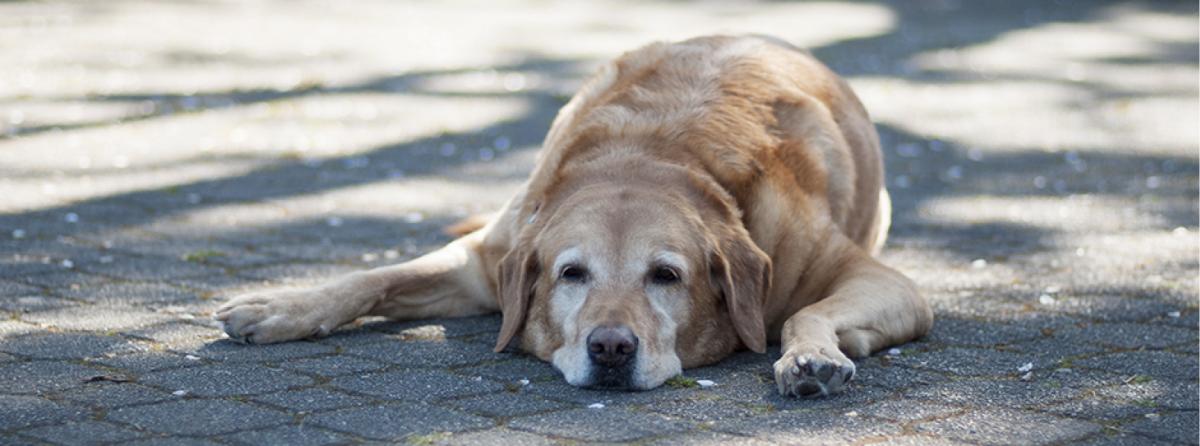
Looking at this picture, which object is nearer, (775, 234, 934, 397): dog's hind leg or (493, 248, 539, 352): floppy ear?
(775, 234, 934, 397): dog's hind leg

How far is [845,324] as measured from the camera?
4820 millimetres

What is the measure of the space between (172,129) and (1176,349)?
6.48 metres

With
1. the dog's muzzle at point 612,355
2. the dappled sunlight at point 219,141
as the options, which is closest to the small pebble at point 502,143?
the dappled sunlight at point 219,141

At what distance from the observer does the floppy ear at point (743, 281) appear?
15.6 feet

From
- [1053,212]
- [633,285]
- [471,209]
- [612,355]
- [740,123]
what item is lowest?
[1053,212]

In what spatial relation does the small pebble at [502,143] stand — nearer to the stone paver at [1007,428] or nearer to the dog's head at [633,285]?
the dog's head at [633,285]

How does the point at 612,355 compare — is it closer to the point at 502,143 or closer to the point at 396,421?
the point at 396,421

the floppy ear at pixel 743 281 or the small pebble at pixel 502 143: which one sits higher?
the floppy ear at pixel 743 281

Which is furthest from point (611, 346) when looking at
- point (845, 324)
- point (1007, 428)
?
point (1007, 428)

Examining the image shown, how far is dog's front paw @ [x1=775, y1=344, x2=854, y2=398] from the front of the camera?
4.32 metres

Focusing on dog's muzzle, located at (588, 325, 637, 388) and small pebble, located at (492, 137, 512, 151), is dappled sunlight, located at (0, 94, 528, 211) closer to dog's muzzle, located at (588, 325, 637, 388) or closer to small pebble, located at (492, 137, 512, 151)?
small pebble, located at (492, 137, 512, 151)

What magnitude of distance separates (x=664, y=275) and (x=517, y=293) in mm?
499

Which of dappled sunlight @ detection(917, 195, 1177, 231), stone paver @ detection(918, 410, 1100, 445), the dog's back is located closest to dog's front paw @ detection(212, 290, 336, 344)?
the dog's back

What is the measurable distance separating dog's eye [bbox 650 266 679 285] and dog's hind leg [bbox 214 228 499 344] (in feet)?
3.31
